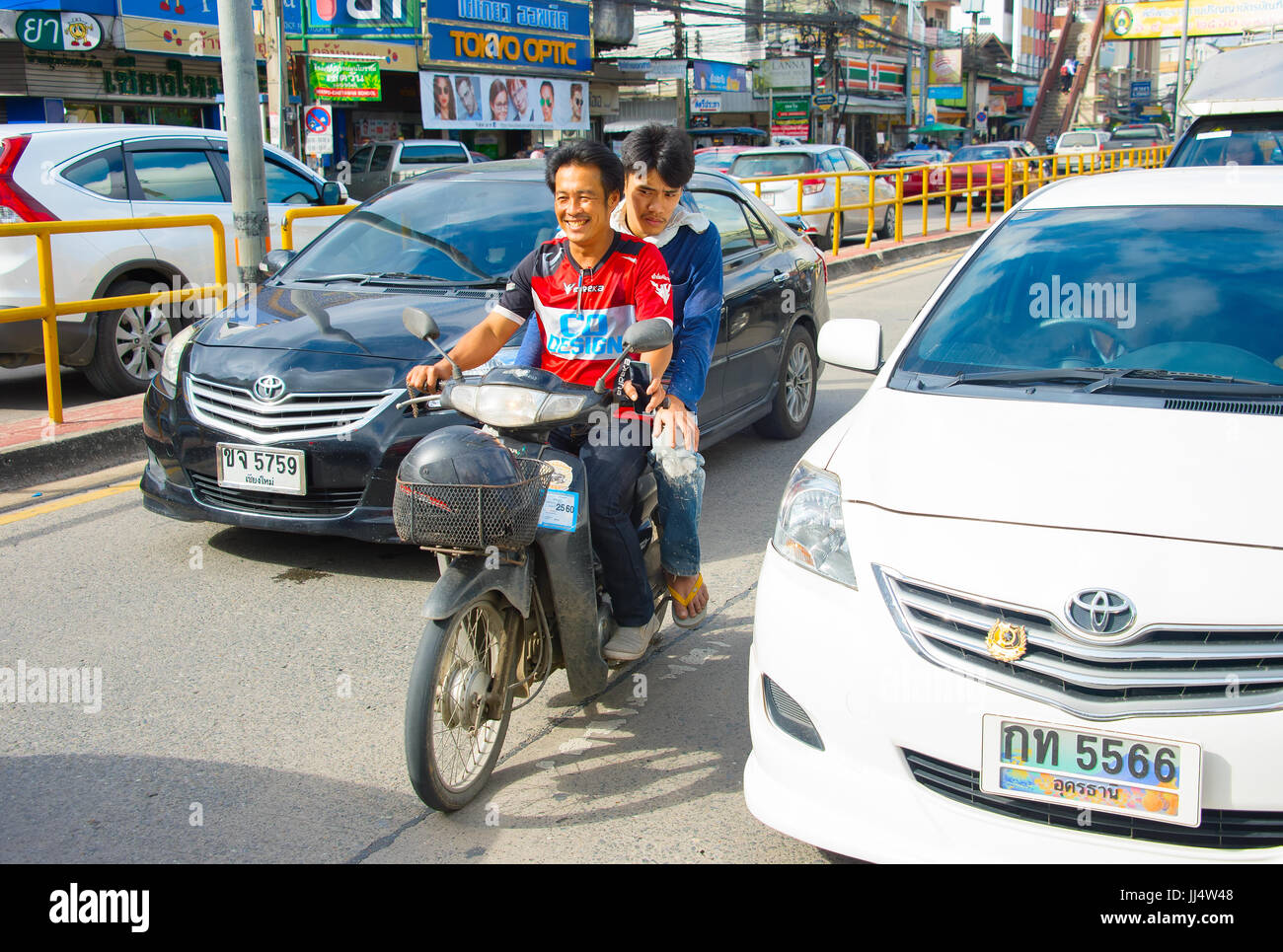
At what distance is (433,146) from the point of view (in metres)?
24.6

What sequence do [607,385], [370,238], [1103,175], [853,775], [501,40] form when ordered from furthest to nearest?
[501,40]
[370,238]
[1103,175]
[607,385]
[853,775]

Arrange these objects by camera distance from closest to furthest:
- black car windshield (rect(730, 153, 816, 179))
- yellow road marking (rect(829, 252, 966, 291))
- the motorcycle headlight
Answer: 1. the motorcycle headlight
2. yellow road marking (rect(829, 252, 966, 291))
3. black car windshield (rect(730, 153, 816, 179))

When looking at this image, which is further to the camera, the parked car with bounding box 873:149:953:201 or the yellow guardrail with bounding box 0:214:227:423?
the parked car with bounding box 873:149:953:201

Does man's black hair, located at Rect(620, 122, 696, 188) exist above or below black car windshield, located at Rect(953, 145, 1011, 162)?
below

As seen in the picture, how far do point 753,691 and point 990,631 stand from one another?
2.14 feet

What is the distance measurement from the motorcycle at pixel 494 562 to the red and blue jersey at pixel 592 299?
1.26 feet

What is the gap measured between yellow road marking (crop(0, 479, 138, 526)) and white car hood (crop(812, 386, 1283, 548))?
14.1ft

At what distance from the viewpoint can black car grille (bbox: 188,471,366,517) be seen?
15.7 ft

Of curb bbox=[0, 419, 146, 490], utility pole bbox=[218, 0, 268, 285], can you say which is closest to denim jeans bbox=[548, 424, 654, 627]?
curb bbox=[0, 419, 146, 490]

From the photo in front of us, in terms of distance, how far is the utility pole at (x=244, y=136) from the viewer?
797 centimetres

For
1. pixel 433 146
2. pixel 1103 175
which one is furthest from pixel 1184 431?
pixel 433 146

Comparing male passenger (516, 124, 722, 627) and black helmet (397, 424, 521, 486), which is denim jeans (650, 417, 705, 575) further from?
black helmet (397, 424, 521, 486)

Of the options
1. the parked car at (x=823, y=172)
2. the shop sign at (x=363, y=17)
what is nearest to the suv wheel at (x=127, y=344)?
the parked car at (x=823, y=172)
